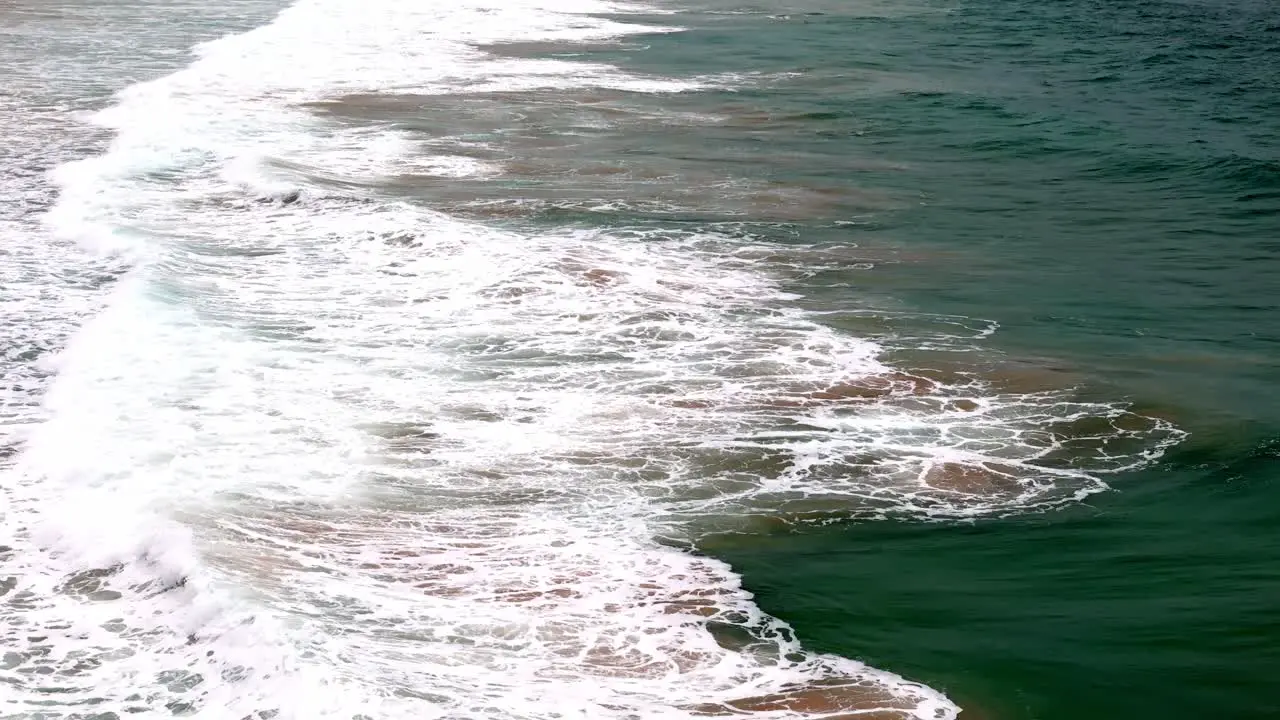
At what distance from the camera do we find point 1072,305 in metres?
13.3

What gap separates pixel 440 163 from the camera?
1988 centimetres

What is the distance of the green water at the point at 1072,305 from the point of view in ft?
24.2

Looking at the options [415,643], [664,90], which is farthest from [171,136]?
[415,643]

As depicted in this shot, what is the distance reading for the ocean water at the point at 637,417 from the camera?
281 inches

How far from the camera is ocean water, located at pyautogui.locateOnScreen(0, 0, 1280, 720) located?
7.13 metres

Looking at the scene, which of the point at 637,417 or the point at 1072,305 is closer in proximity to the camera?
the point at 637,417

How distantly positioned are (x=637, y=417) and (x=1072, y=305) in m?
4.82

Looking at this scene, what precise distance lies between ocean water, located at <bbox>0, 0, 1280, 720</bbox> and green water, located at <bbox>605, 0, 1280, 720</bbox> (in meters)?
0.05

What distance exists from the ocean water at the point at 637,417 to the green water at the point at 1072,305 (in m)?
0.05

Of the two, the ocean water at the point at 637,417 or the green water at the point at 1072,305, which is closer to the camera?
the ocean water at the point at 637,417

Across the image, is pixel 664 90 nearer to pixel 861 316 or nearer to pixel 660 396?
pixel 861 316

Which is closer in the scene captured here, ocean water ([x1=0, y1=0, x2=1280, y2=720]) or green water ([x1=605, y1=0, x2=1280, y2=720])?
ocean water ([x1=0, y1=0, x2=1280, y2=720])

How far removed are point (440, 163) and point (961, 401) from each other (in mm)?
10667

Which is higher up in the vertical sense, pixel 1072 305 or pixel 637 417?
pixel 1072 305
